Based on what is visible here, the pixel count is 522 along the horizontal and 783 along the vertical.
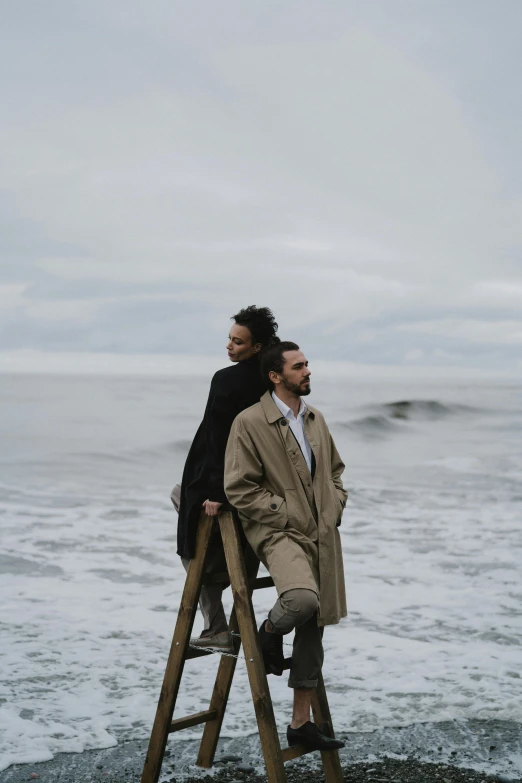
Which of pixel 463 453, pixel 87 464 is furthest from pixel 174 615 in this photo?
pixel 463 453

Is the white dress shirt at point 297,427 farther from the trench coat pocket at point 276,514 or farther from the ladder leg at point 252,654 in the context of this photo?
the ladder leg at point 252,654

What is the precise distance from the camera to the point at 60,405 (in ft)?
164

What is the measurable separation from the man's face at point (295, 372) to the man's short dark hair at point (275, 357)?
0.06ft

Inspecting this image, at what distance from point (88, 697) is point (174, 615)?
97.9 inches

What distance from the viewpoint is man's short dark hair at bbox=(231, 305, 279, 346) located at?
3967 millimetres

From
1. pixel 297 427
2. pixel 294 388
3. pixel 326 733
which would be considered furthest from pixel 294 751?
pixel 294 388

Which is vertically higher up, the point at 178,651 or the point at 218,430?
the point at 218,430

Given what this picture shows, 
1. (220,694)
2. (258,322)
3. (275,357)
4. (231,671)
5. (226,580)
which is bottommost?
(220,694)

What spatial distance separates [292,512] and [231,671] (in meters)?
1.12

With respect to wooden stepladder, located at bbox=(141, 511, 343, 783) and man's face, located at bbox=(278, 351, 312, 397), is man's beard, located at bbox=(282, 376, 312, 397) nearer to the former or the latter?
man's face, located at bbox=(278, 351, 312, 397)

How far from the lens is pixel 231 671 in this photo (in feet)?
14.1

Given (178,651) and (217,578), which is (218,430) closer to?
(217,578)

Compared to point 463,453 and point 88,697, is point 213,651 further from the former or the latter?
point 463,453

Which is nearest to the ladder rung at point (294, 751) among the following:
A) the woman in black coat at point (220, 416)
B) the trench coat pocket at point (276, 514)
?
the woman in black coat at point (220, 416)
